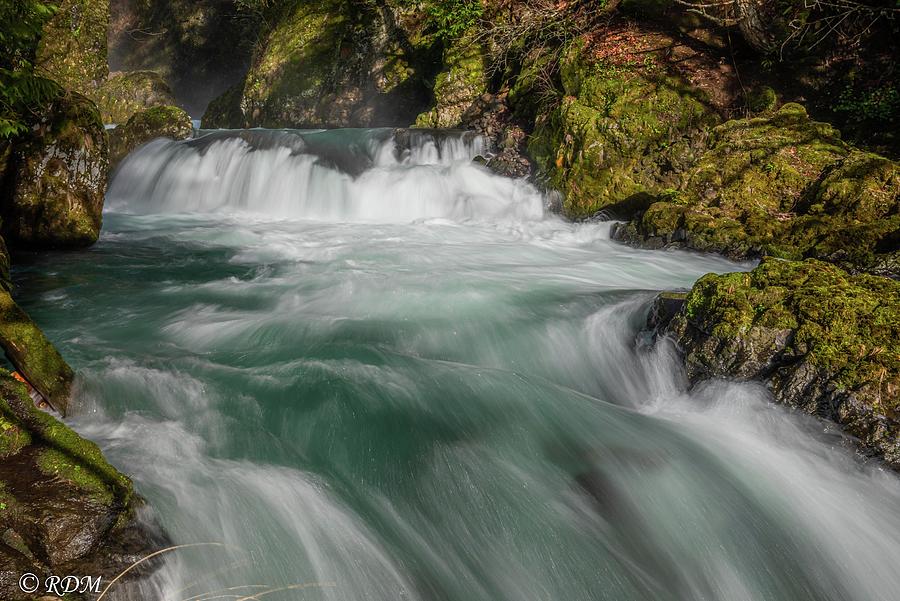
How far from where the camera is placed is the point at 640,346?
4.47 m

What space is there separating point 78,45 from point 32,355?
1789 cm

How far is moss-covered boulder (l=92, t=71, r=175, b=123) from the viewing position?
60.7 ft

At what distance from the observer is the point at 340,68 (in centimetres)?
1625

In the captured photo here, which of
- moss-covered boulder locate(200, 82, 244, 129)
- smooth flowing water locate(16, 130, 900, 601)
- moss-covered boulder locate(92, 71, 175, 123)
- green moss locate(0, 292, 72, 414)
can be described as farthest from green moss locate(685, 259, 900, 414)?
moss-covered boulder locate(92, 71, 175, 123)

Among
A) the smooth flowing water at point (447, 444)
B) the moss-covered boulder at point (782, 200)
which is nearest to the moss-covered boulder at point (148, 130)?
the smooth flowing water at point (447, 444)

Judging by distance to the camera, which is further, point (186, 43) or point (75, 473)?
point (186, 43)

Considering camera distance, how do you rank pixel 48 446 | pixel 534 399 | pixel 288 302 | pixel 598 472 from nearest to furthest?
pixel 48 446
pixel 598 472
pixel 534 399
pixel 288 302

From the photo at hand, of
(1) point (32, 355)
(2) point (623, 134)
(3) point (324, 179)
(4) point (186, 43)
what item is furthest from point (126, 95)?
(1) point (32, 355)

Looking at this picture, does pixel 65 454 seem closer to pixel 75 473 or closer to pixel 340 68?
pixel 75 473

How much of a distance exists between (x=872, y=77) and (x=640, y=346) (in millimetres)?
7355

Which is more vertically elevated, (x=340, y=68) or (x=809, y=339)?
(x=340, y=68)

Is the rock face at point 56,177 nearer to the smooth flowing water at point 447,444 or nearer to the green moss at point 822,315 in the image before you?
the smooth flowing water at point 447,444

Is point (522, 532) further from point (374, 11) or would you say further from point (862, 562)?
point (374, 11)

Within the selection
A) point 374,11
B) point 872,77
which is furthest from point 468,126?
point 872,77
